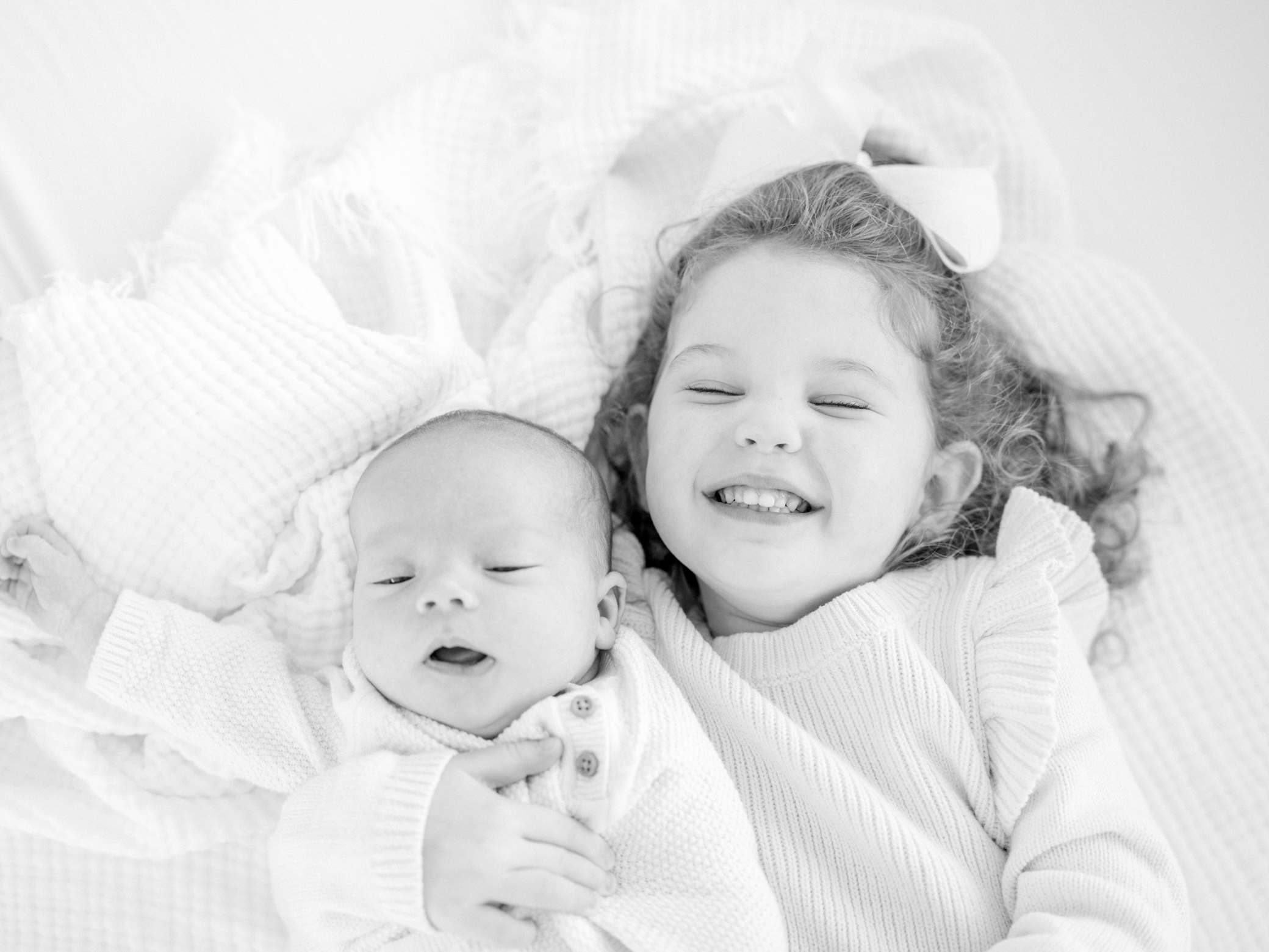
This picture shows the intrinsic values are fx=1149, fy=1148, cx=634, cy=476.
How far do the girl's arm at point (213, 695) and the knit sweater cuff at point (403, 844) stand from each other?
0.56 ft

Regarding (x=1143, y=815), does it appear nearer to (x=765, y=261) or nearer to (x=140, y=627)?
(x=765, y=261)

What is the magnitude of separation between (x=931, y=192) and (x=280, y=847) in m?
1.16

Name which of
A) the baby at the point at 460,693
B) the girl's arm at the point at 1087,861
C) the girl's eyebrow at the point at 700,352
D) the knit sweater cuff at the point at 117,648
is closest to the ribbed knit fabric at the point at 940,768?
the girl's arm at the point at 1087,861

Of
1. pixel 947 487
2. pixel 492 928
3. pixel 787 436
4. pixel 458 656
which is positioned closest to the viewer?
pixel 492 928

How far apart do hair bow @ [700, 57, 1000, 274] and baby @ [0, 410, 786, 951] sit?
59cm

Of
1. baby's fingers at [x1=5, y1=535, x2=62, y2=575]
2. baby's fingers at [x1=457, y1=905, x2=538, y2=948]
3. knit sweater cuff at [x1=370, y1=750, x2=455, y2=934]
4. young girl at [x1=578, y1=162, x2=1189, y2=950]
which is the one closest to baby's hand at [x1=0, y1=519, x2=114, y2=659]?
baby's fingers at [x1=5, y1=535, x2=62, y2=575]

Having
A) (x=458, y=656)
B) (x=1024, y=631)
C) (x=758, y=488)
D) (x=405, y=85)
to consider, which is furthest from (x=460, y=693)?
(x=405, y=85)

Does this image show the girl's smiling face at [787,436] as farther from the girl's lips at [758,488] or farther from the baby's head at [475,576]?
the baby's head at [475,576]

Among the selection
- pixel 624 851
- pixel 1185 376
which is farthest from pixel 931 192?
pixel 624 851

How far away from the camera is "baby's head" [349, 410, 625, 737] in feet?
3.83

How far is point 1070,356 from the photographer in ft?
5.64

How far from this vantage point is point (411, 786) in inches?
44.1

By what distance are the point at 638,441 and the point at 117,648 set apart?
71 centimetres

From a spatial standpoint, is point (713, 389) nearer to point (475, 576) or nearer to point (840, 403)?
point (840, 403)
